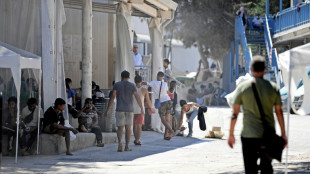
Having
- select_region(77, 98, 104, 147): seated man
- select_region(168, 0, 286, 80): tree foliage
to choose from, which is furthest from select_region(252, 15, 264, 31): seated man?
select_region(77, 98, 104, 147): seated man

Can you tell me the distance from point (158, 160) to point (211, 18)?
3660 centimetres

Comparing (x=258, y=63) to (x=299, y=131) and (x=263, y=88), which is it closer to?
(x=263, y=88)

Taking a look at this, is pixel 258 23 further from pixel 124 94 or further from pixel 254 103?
pixel 254 103

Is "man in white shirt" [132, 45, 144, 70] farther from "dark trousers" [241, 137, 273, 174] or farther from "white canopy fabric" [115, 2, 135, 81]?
"dark trousers" [241, 137, 273, 174]

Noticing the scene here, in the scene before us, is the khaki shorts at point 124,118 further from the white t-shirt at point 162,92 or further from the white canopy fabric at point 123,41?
the white canopy fabric at point 123,41

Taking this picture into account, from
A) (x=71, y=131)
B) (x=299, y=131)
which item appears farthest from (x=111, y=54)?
(x=71, y=131)

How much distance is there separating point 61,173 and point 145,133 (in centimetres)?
840

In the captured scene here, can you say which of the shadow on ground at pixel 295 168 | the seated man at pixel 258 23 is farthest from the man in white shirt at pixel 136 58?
the seated man at pixel 258 23

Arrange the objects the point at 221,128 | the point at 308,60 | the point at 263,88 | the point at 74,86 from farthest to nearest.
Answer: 1. the point at 74,86
2. the point at 221,128
3. the point at 308,60
4. the point at 263,88

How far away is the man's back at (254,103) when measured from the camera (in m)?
7.91

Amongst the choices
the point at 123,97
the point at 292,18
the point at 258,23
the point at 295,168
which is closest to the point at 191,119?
the point at 123,97

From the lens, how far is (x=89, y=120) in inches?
641

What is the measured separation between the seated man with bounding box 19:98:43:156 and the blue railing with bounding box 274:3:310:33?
19301mm

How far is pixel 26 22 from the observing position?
1569 centimetres
